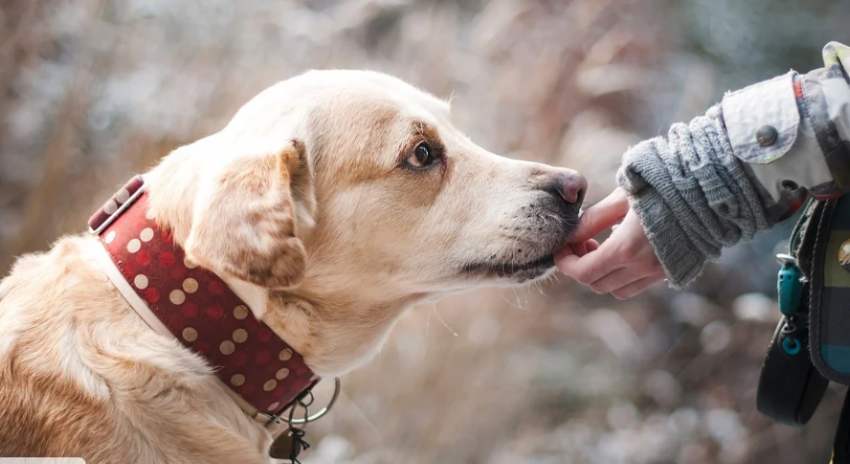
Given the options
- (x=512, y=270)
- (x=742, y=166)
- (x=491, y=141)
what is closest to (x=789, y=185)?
(x=742, y=166)

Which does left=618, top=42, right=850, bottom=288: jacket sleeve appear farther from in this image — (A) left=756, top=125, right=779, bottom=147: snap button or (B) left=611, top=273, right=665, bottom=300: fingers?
(B) left=611, top=273, right=665, bottom=300: fingers

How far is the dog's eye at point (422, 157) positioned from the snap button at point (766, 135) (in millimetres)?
673

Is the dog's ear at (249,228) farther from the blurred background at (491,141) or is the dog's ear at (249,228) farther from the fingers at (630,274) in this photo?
the blurred background at (491,141)

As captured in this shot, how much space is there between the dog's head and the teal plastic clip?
46cm

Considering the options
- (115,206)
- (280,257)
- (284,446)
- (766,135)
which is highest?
(115,206)

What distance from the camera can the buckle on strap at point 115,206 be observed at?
4.59 ft

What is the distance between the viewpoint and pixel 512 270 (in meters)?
1.50

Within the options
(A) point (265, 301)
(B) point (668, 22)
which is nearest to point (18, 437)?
(A) point (265, 301)

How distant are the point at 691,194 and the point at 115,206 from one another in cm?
118

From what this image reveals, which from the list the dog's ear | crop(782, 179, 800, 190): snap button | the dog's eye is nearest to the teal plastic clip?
crop(782, 179, 800, 190): snap button

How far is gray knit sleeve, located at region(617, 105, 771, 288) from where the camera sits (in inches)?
49.5

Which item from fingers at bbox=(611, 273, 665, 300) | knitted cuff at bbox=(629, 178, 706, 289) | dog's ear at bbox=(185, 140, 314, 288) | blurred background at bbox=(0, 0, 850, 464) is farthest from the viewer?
blurred background at bbox=(0, 0, 850, 464)

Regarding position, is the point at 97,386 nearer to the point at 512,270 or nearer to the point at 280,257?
the point at 280,257

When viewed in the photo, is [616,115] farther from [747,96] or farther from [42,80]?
[42,80]
